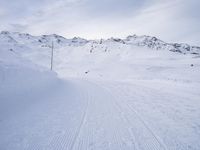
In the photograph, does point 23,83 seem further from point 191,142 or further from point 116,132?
point 191,142

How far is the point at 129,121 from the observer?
8930mm

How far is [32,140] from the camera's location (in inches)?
262

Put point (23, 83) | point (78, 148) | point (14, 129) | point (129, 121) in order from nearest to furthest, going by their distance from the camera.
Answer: point (78, 148)
point (14, 129)
point (129, 121)
point (23, 83)

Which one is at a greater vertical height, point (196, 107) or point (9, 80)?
point (9, 80)

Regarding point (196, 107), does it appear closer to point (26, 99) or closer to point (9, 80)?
point (26, 99)

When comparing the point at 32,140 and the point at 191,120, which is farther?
the point at 191,120

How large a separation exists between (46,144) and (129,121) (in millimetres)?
3639

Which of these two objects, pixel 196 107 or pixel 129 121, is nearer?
pixel 129 121

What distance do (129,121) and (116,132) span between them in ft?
4.86

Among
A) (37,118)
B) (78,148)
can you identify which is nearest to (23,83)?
(37,118)

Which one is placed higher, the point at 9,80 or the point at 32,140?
the point at 9,80

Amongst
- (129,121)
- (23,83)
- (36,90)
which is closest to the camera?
(129,121)

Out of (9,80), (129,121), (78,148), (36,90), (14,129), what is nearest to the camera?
(78,148)

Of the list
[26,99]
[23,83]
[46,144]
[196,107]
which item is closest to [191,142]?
[46,144]
